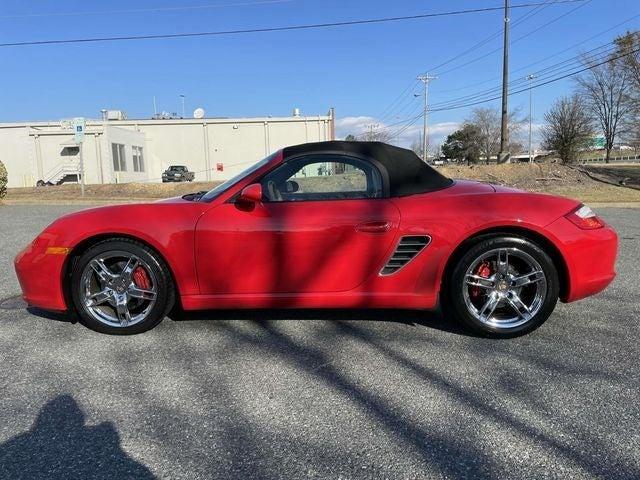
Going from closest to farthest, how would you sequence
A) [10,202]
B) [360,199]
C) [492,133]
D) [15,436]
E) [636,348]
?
[15,436] < [636,348] < [360,199] < [10,202] < [492,133]

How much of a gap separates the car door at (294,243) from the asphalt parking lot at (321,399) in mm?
446

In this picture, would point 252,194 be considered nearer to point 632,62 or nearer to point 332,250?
point 332,250

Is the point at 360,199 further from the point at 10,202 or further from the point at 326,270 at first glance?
the point at 10,202

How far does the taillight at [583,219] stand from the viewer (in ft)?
12.1

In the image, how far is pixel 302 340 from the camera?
3762 millimetres

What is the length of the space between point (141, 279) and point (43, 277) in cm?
72

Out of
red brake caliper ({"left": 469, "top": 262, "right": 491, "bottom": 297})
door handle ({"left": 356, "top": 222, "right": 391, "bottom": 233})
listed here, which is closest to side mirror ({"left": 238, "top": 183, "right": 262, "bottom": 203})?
door handle ({"left": 356, "top": 222, "right": 391, "bottom": 233})

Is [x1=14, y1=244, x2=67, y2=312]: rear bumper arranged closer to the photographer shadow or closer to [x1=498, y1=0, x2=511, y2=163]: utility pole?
the photographer shadow

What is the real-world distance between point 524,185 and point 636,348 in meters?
17.0

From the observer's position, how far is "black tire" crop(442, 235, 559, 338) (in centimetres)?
365

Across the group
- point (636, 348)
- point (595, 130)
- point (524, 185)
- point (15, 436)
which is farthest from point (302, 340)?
point (595, 130)

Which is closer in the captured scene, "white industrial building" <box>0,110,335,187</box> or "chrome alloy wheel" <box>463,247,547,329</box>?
"chrome alloy wheel" <box>463,247,547,329</box>

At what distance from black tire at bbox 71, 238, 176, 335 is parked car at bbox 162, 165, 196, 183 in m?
35.3

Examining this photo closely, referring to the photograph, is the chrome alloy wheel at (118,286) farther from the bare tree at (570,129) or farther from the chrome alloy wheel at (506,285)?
the bare tree at (570,129)
